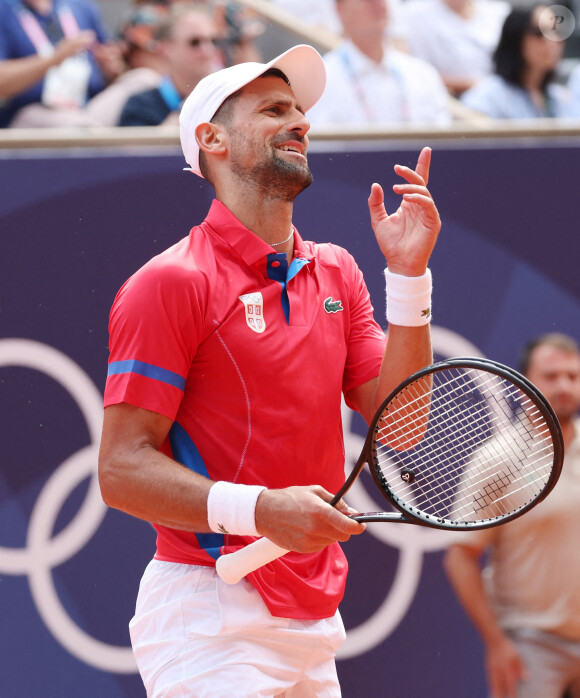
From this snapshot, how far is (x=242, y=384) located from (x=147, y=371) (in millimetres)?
231

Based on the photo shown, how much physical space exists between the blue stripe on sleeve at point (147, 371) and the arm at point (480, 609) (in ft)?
4.73

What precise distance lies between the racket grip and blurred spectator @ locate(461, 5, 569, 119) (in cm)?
291

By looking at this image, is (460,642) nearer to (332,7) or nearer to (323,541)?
(323,541)

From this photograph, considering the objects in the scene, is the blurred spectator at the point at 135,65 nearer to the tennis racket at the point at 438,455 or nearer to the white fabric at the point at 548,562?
the tennis racket at the point at 438,455

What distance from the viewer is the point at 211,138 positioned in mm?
2527

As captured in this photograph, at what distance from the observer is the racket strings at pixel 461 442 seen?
245 cm

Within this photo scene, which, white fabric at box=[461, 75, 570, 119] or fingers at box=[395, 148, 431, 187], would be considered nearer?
fingers at box=[395, 148, 431, 187]

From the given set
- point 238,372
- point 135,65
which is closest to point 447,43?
point 135,65

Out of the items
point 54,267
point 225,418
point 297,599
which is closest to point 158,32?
point 54,267

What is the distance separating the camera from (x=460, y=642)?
3.36m

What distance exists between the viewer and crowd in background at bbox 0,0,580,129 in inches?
162

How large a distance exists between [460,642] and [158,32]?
2.68 meters

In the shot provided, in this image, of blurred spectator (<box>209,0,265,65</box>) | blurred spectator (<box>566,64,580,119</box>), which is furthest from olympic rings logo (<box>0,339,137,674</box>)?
blurred spectator (<box>566,64,580,119</box>)

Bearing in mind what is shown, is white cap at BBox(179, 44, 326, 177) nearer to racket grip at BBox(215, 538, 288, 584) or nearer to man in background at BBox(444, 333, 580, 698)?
racket grip at BBox(215, 538, 288, 584)
